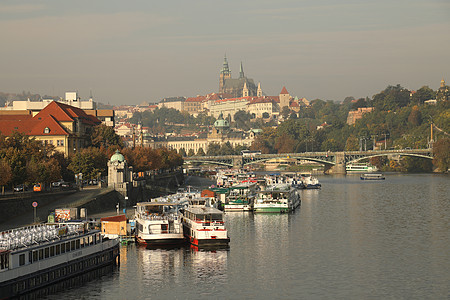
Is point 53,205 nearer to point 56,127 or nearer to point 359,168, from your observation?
point 56,127

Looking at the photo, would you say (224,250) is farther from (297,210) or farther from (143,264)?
(297,210)

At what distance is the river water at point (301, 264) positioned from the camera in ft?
134

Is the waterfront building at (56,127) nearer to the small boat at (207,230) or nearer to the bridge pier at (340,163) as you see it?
the small boat at (207,230)

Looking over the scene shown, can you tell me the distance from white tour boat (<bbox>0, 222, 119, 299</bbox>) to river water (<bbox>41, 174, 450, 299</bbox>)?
3.74 feet

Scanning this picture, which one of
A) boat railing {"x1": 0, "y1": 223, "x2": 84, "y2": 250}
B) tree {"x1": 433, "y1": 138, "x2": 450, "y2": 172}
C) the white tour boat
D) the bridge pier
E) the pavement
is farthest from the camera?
the bridge pier

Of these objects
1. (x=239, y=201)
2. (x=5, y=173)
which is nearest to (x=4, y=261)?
(x=5, y=173)

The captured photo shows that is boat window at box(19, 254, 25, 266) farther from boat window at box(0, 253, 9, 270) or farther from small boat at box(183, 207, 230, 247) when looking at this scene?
small boat at box(183, 207, 230, 247)

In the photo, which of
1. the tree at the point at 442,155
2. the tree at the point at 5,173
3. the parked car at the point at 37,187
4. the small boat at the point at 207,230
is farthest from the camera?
the tree at the point at 442,155

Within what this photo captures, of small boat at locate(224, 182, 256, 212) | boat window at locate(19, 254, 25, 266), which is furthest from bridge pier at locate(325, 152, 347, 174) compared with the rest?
boat window at locate(19, 254, 25, 266)

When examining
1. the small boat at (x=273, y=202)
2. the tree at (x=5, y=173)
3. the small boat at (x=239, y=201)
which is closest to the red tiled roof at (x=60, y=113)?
the small boat at (x=239, y=201)

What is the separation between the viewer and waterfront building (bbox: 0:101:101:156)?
96562 millimetres

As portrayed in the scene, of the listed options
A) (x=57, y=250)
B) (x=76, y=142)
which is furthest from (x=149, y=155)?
(x=57, y=250)

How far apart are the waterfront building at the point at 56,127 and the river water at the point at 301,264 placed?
104ft

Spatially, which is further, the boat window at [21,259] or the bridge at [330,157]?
the bridge at [330,157]
